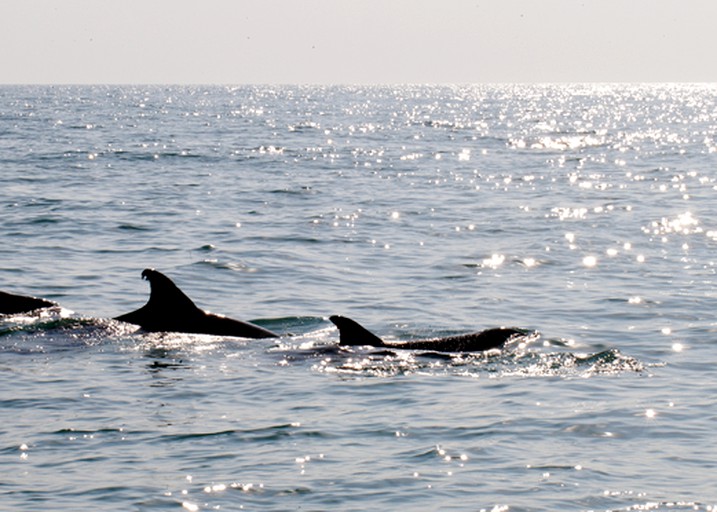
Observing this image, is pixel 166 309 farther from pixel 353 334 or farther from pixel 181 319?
pixel 353 334

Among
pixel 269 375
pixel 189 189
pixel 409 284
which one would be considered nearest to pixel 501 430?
pixel 269 375

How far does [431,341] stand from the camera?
15203 millimetres

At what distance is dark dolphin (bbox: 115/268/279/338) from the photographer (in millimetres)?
16016

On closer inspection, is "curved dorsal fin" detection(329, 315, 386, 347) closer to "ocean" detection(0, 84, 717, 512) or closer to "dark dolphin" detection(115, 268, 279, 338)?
"ocean" detection(0, 84, 717, 512)

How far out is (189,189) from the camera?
38688 millimetres

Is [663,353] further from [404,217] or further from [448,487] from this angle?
[404,217]

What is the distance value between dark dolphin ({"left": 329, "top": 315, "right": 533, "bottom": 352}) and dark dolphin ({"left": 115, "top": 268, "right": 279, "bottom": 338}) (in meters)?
1.58

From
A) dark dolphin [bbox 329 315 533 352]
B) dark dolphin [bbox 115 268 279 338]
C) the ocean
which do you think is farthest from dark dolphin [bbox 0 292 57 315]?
dark dolphin [bbox 329 315 533 352]

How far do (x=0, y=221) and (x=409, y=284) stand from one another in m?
12.3

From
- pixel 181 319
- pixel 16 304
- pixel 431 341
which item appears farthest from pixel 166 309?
pixel 431 341

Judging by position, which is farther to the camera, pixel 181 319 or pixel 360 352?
pixel 181 319

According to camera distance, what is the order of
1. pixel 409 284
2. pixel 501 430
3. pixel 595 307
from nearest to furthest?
pixel 501 430 → pixel 595 307 → pixel 409 284

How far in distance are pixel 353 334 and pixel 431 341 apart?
0.95m

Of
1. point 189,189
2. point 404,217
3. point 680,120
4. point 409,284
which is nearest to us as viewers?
point 409,284
